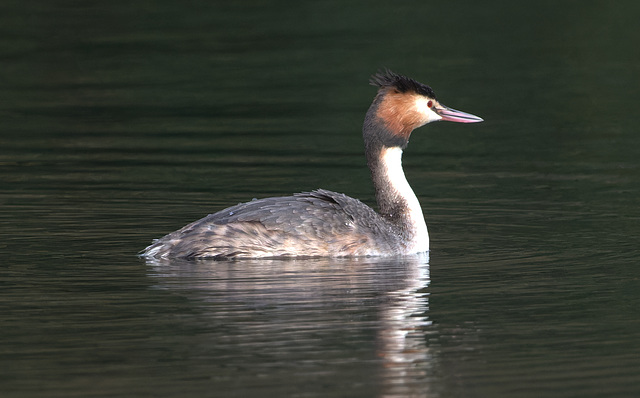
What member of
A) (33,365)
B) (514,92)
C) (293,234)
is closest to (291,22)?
(514,92)

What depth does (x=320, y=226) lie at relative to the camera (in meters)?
11.0

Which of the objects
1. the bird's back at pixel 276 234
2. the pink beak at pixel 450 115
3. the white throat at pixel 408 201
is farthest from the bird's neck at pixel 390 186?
the bird's back at pixel 276 234

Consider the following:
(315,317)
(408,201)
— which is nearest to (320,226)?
(408,201)

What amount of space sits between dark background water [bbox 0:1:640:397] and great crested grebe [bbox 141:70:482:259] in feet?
0.66

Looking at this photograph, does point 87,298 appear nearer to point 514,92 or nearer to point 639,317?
point 639,317

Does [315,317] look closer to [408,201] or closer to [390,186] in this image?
[408,201]

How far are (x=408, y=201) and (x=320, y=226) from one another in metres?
1.08

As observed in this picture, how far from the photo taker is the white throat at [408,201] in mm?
11352

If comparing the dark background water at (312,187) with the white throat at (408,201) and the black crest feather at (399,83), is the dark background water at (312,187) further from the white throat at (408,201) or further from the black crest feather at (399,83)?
the black crest feather at (399,83)

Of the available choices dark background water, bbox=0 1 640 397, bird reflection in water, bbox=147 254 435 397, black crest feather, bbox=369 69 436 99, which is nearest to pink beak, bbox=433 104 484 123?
black crest feather, bbox=369 69 436 99

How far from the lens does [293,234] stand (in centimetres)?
1091

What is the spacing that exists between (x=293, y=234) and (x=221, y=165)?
4854 millimetres

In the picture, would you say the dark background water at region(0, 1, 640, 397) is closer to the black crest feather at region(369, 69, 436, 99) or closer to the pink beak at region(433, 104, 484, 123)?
the pink beak at region(433, 104, 484, 123)

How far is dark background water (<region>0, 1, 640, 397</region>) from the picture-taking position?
7.92m
